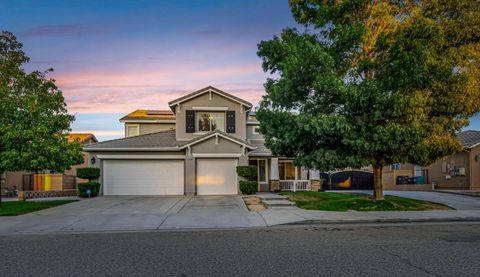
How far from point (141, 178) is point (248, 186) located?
704cm

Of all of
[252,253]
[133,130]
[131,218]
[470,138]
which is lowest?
[131,218]

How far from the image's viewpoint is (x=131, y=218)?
573 inches

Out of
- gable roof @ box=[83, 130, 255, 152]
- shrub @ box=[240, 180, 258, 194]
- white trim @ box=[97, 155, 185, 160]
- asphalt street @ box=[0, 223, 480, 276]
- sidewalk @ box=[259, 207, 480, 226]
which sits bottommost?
sidewalk @ box=[259, 207, 480, 226]

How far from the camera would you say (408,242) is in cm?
927

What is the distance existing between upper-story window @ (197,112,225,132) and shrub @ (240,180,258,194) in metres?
4.97

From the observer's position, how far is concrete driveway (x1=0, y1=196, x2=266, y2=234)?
12.7m

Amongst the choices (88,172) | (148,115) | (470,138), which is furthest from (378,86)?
(148,115)

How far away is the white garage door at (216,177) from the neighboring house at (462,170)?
15.4 metres

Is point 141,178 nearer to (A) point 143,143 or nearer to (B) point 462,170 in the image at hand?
(A) point 143,143

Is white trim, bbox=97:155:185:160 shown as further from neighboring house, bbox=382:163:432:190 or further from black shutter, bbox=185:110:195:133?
neighboring house, bbox=382:163:432:190

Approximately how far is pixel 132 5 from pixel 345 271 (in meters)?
15.7

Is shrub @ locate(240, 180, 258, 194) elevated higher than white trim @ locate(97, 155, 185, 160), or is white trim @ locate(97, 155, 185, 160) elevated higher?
white trim @ locate(97, 155, 185, 160)

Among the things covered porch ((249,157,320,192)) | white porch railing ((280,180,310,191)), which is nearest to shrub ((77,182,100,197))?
covered porch ((249,157,320,192))

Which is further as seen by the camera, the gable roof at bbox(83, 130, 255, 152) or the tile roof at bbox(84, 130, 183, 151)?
the tile roof at bbox(84, 130, 183, 151)
